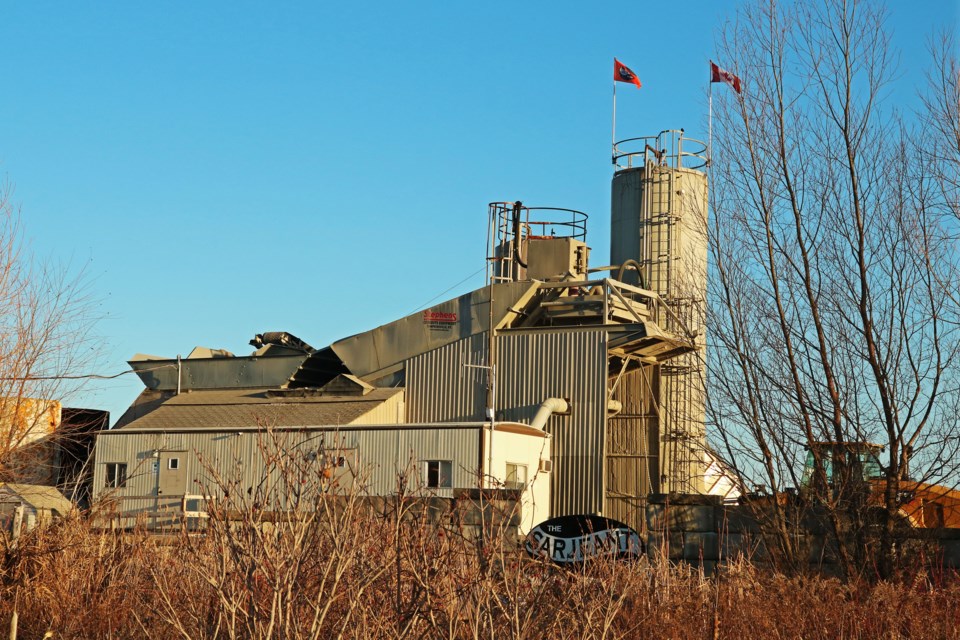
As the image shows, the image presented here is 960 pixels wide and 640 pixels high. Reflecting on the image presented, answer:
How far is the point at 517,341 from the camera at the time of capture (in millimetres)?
30750

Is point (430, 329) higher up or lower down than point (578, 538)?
higher up

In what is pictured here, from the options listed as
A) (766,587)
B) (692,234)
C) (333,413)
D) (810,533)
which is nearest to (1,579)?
(766,587)

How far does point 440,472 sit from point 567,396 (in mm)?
4130

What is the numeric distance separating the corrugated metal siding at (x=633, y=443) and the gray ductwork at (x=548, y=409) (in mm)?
2425

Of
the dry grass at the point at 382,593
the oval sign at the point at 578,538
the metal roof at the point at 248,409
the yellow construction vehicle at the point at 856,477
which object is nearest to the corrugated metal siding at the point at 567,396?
the metal roof at the point at 248,409

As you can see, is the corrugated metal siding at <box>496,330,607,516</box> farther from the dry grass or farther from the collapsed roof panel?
the dry grass

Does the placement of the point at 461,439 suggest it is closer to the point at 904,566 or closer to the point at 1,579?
the point at 904,566

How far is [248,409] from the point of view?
32.7m

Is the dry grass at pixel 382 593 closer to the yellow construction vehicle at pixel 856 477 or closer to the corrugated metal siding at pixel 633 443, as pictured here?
the yellow construction vehicle at pixel 856 477

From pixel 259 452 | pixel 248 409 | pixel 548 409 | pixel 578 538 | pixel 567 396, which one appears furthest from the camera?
pixel 248 409

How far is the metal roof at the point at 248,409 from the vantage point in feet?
101

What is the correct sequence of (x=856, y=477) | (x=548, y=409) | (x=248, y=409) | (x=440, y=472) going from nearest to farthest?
(x=856, y=477), (x=440, y=472), (x=548, y=409), (x=248, y=409)

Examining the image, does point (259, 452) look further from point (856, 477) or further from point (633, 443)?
point (856, 477)

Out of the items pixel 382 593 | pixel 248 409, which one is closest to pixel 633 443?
pixel 248 409
